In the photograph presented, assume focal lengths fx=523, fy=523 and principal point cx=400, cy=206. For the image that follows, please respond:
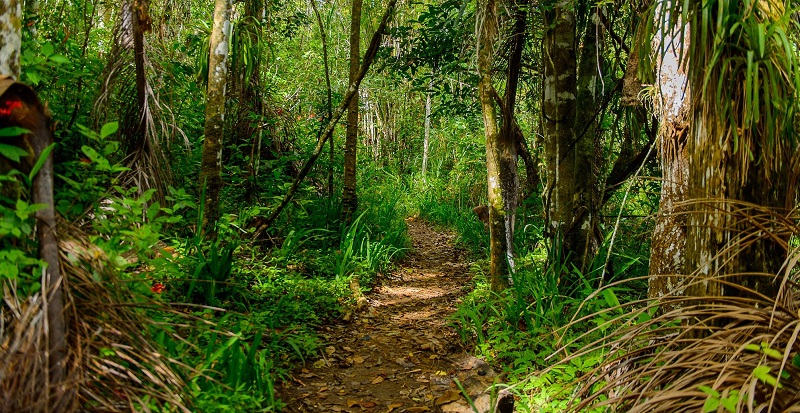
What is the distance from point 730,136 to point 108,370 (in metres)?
2.42

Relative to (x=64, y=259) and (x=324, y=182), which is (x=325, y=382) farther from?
(x=324, y=182)

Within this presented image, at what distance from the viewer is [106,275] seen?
1.90 metres

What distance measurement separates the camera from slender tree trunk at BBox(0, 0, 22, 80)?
191cm

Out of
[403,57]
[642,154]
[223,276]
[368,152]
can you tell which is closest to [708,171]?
[642,154]

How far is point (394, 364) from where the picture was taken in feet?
13.3

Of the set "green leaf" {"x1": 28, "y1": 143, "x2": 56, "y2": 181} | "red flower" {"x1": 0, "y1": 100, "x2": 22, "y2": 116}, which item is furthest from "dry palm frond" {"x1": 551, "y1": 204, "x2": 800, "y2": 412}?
"red flower" {"x1": 0, "y1": 100, "x2": 22, "y2": 116}

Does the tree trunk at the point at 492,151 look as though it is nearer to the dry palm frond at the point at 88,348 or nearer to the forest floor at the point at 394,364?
the forest floor at the point at 394,364

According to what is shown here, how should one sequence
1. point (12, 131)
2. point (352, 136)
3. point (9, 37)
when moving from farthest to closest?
point (352, 136)
point (9, 37)
point (12, 131)

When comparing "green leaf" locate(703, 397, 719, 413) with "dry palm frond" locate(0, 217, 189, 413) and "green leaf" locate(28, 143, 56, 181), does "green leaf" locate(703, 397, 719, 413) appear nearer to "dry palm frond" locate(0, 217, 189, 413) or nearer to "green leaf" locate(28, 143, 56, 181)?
"dry palm frond" locate(0, 217, 189, 413)

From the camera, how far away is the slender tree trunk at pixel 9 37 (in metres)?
1.91

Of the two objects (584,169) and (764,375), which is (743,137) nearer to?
(764,375)

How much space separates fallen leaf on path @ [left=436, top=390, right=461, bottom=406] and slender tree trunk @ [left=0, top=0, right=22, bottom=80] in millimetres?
2814

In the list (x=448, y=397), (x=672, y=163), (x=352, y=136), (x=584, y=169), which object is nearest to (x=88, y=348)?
(x=448, y=397)

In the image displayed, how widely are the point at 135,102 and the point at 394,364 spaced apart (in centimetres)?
305
